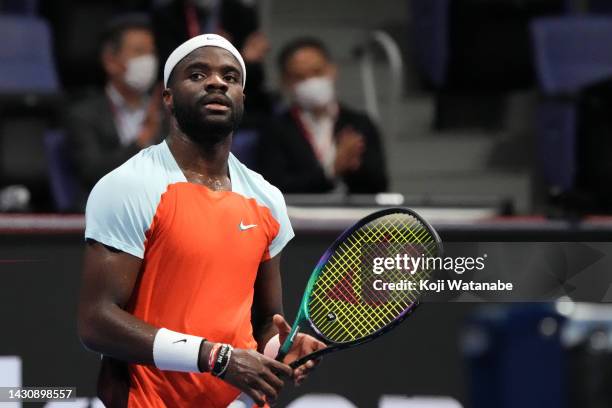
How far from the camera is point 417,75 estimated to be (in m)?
8.11

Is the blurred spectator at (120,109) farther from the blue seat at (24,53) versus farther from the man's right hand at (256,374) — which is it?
the man's right hand at (256,374)

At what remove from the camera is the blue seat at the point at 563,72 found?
24.0 ft

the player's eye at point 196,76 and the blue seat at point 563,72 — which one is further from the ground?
the player's eye at point 196,76

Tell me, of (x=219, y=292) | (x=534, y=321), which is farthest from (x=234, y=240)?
(x=534, y=321)

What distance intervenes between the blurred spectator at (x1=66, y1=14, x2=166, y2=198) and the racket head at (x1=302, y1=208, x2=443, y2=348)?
2102 millimetres

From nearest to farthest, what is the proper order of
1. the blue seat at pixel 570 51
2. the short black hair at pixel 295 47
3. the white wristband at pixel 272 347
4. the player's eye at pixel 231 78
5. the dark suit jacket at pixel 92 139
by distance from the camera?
the player's eye at pixel 231 78 → the white wristband at pixel 272 347 → the dark suit jacket at pixel 92 139 → the short black hair at pixel 295 47 → the blue seat at pixel 570 51

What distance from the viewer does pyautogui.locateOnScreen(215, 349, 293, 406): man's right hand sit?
3.26 meters

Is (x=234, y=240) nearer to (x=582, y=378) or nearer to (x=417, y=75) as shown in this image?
(x=582, y=378)

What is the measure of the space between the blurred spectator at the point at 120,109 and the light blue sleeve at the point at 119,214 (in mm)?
2301

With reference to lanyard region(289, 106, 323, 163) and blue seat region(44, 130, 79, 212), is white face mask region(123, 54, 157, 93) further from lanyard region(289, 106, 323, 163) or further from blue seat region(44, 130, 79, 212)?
lanyard region(289, 106, 323, 163)

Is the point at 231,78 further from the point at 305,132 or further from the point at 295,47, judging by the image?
the point at 295,47

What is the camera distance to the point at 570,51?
767cm

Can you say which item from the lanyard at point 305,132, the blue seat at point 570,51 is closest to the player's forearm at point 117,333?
the lanyard at point 305,132

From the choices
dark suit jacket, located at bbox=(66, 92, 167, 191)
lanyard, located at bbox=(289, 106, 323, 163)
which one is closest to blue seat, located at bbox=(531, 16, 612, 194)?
lanyard, located at bbox=(289, 106, 323, 163)
